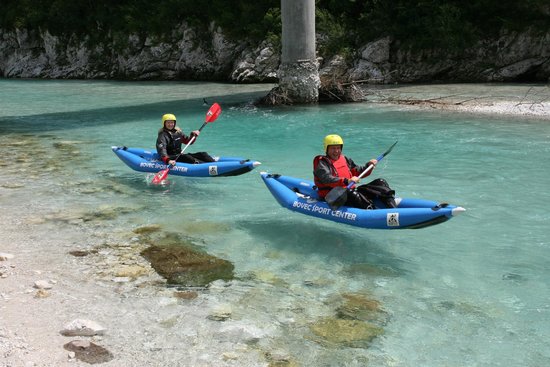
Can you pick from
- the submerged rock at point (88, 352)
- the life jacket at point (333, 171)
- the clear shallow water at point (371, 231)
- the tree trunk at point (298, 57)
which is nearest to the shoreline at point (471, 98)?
the clear shallow water at point (371, 231)

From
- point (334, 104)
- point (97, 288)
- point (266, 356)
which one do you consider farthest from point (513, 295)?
point (334, 104)

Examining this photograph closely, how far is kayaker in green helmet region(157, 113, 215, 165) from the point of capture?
26.3 ft

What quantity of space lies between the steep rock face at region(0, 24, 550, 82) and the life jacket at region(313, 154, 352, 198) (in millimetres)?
10521

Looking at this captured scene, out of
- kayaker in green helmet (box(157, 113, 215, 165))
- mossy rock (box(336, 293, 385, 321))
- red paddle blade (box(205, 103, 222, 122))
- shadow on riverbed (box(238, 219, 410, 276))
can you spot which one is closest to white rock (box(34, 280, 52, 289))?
shadow on riverbed (box(238, 219, 410, 276))

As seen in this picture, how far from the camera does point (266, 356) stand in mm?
3469

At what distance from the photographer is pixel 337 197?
223 inches

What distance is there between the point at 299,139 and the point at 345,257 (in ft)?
20.6

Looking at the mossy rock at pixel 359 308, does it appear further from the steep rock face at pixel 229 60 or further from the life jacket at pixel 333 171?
the steep rock face at pixel 229 60

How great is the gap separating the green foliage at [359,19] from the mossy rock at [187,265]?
17.4 meters

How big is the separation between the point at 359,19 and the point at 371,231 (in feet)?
58.7

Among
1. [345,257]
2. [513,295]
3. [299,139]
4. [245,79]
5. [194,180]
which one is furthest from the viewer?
[245,79]

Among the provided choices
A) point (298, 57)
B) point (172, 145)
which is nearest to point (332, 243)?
point (172, 145)

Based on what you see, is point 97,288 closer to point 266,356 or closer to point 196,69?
point 266,356

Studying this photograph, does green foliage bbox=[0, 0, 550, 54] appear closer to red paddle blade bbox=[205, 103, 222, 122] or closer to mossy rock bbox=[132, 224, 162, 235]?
red paddle blade bbox=[205, 103, 222, 122]
